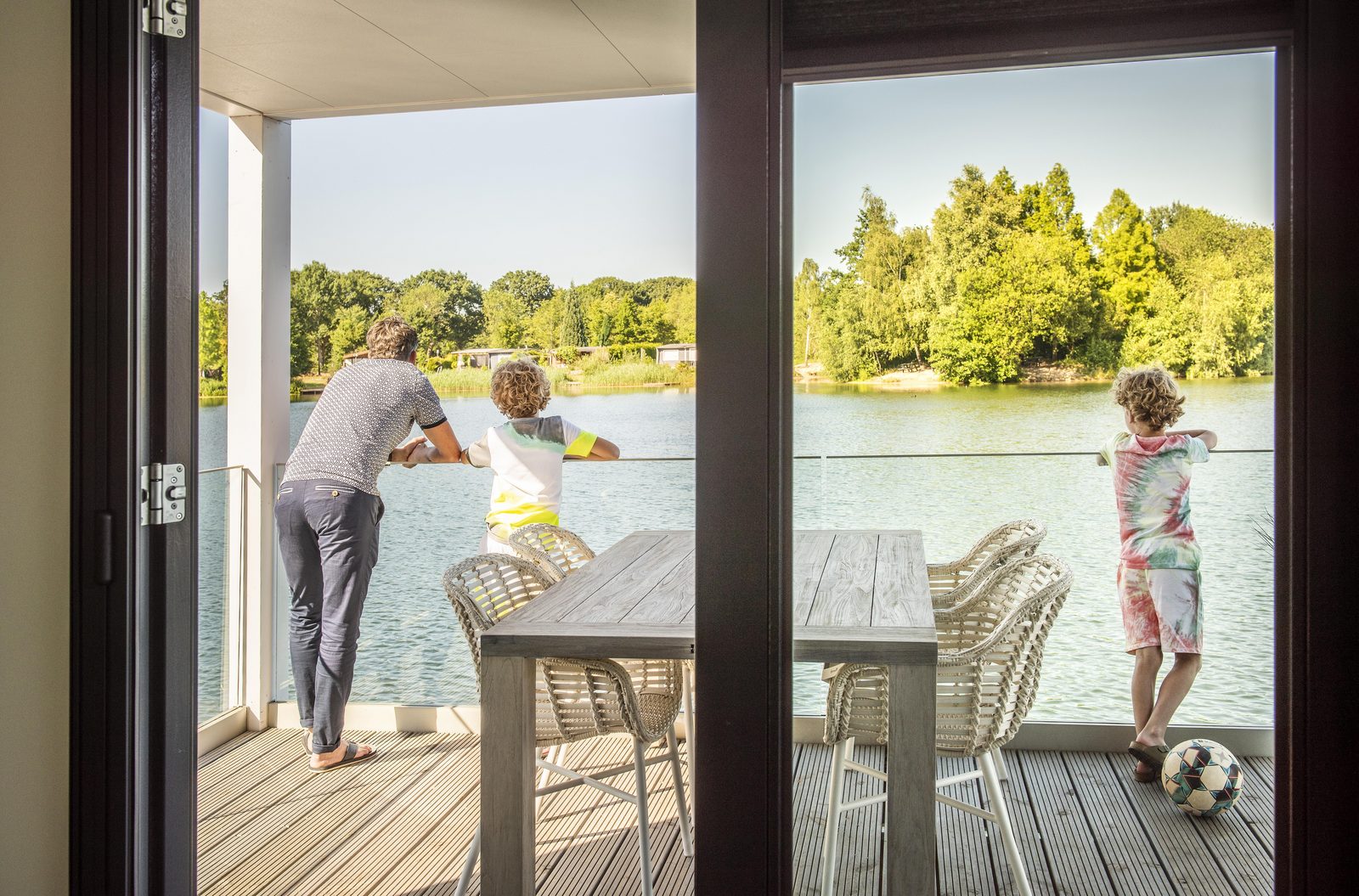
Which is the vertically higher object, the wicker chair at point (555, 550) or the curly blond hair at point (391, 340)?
the curly blond hair at point (391, 340)

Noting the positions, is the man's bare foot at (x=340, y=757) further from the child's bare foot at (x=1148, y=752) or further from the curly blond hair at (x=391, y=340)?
the child's bare foot at (x=1148, y=752)

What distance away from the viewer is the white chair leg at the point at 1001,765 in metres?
2.25

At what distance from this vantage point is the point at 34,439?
1587mm

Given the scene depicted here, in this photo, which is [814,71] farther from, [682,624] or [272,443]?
[272,443]

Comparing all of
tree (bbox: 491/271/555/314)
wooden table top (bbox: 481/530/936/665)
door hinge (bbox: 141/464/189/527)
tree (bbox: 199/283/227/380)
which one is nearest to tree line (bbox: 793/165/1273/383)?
wooden table top (bbox: 481/530/936/665)

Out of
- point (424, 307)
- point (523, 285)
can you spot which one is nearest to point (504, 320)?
point (523, 285)

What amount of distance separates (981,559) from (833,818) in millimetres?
519

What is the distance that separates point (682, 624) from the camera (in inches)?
73.2

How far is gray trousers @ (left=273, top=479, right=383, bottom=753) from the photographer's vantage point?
294cm

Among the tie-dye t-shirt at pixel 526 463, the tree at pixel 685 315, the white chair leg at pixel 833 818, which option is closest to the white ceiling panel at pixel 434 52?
the tie-dye t-shirt at pixel 526 463

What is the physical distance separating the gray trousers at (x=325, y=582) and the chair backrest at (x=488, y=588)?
499mm

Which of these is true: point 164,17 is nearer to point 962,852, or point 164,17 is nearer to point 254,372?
point 254,372

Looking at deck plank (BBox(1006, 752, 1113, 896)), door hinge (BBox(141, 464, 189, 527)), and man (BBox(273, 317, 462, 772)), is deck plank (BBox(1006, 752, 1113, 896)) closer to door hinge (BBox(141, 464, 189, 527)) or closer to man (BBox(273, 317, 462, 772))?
door hinge (BBox(141, 464, 189, 527))

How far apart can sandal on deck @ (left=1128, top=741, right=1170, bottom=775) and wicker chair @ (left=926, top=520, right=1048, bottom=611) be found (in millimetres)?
348
